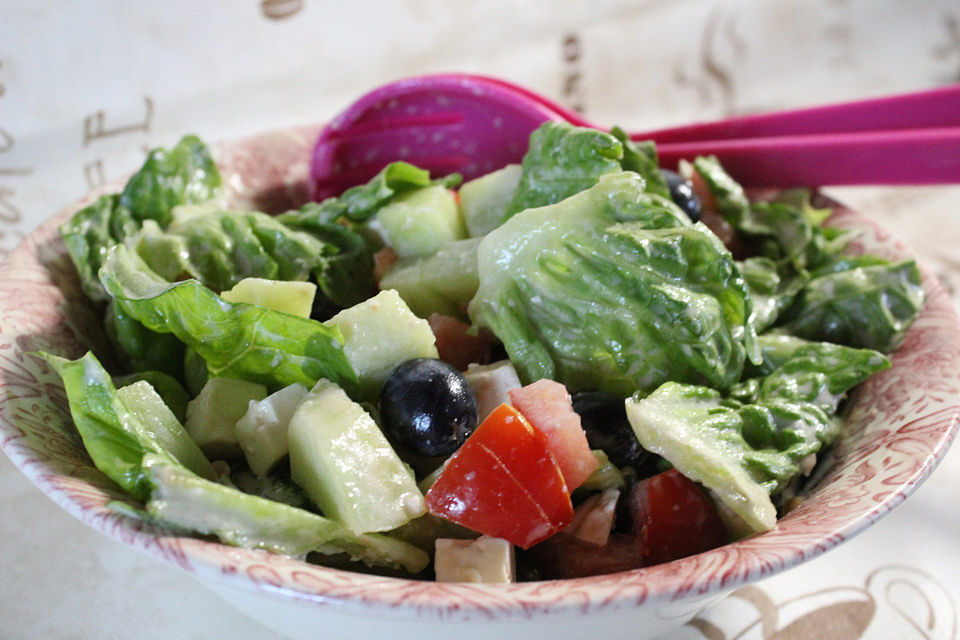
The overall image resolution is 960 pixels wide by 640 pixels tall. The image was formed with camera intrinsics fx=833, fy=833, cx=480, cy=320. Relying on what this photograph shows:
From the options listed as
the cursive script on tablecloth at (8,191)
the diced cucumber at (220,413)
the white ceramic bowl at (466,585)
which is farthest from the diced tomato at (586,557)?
the cursive script on tablecloth at (8,191)

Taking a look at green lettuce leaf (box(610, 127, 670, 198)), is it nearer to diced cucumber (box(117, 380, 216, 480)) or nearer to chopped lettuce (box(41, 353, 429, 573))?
chopped lettuce (box(41, 353, 429, 573))

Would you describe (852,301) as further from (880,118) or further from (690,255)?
(880,118)

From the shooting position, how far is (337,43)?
3.70 m

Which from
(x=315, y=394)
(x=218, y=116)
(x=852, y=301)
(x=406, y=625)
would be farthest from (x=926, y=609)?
(x=218, y=116)

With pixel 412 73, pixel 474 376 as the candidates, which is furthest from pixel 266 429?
pixel 412 73

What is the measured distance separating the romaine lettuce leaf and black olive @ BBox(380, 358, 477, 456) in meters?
0.16

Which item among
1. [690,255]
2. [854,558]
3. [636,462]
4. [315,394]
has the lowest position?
[854,558]

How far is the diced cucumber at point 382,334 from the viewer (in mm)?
1498

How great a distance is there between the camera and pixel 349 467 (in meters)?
1.30

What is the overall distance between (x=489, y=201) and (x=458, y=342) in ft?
1.24

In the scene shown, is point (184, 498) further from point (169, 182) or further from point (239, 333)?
point (169, 182)

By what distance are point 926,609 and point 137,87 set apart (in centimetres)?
319

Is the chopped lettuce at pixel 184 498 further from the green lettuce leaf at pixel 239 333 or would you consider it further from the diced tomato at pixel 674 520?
the diced tomato at pixel 674 520

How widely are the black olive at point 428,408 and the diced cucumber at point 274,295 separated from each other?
241 mm
